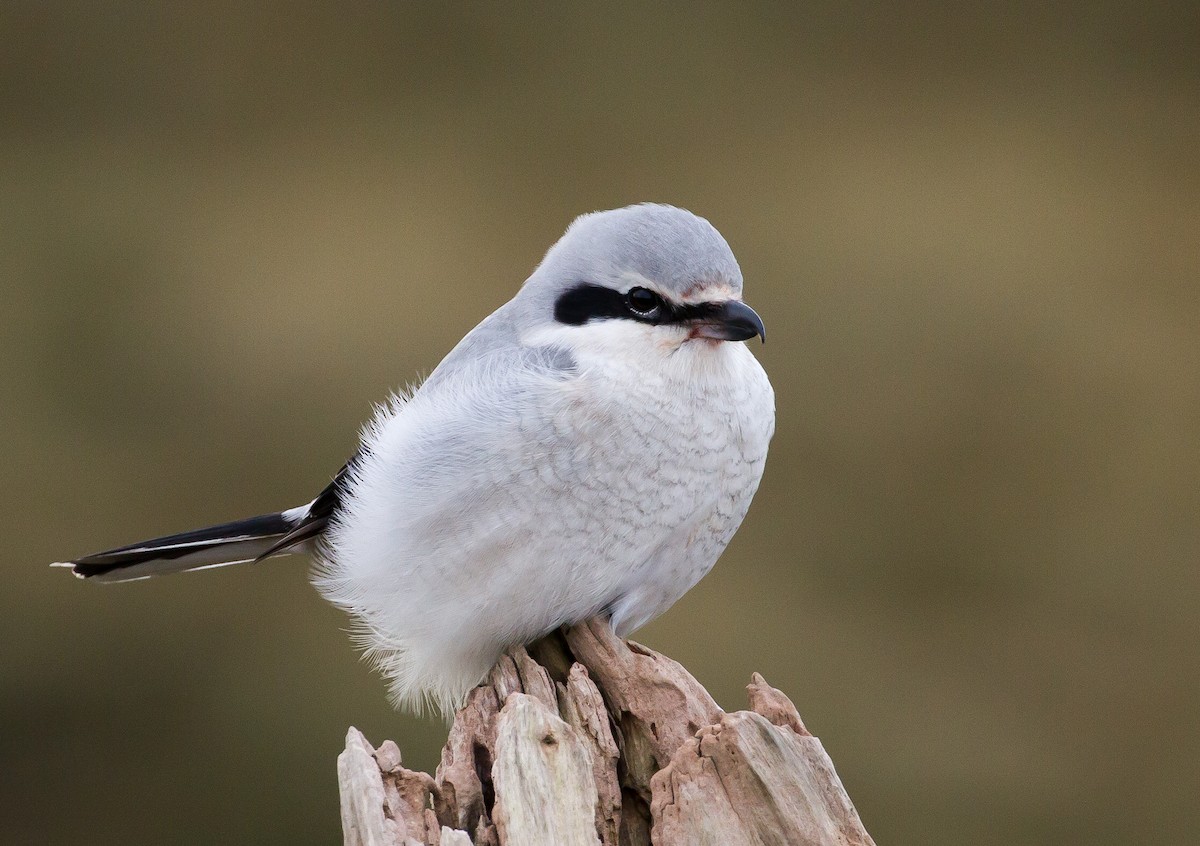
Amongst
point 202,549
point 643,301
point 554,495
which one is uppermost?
point 643,301

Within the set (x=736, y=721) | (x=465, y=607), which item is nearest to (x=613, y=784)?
(x=736, y=721)

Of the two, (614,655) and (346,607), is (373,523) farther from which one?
(614,655)

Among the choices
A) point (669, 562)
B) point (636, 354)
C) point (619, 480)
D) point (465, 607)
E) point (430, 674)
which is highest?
point (636, 354)

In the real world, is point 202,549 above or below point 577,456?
below

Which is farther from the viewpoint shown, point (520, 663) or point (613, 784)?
point (520, 663)

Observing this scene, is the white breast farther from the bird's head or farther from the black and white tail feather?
the black and white tail feather

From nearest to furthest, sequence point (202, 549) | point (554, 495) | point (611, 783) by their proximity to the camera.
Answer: point (611, 783)
point (554, 495)
point (202, 549)

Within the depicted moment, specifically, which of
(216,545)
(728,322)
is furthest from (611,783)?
(216,545)

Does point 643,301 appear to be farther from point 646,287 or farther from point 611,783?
point 611,783

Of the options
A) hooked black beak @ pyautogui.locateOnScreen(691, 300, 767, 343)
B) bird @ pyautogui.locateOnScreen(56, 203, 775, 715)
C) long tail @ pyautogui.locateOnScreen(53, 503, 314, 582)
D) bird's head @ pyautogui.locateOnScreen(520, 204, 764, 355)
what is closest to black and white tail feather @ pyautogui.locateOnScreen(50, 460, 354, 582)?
long tail @ pyautogui.locateOnScreen(53, 503, 314, 582)
